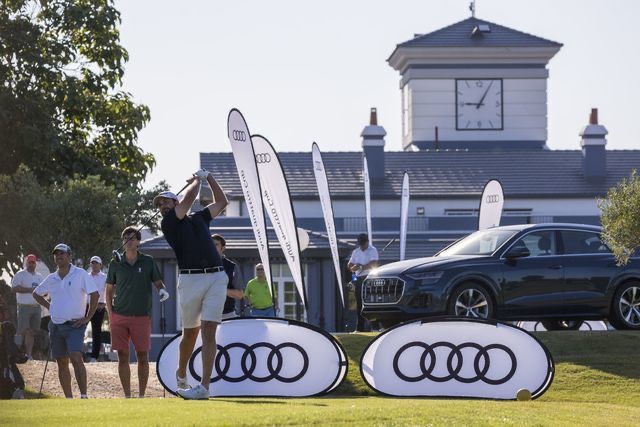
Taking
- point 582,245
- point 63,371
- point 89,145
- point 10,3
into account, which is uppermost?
point 10,3

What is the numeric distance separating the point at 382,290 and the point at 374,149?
39.8m

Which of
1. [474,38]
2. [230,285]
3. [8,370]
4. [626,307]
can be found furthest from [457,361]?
[474,38]

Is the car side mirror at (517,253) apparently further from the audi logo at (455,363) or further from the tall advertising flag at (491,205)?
the tall advertising flag at (491,205)

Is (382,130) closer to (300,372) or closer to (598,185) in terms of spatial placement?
(598,185)

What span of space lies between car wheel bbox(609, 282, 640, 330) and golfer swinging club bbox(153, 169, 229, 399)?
807 centimetres

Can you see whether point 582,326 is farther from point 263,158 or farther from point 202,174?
point 202,174

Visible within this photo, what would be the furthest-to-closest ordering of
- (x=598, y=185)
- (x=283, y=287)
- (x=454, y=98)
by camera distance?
(x=454, y=98), (x=598, y=185), (x=283, y=287)

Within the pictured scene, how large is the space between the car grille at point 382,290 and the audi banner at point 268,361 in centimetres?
326

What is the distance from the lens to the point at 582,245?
798 inches

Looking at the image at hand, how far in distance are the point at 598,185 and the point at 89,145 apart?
28.8 metres

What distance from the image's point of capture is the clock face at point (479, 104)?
68.6m

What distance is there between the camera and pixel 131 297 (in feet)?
51.5

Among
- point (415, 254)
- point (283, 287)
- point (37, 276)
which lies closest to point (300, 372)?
point (37, 276)

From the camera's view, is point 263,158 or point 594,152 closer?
point 263,158
